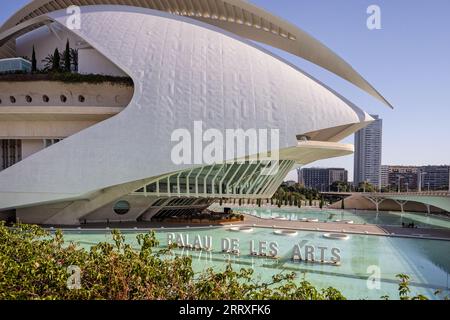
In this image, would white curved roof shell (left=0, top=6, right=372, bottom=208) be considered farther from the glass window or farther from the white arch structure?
the glass window

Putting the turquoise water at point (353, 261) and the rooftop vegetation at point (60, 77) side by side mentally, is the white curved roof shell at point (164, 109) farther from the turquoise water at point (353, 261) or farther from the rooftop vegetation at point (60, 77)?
the turquoise water at point (353, 261)

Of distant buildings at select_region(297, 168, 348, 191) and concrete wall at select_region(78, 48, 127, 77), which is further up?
concrete wall at select_region(78, 48, 127, 77)

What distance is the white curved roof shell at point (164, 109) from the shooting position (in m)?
21.2

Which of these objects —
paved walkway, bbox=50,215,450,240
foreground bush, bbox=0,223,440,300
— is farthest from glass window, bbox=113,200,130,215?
foreground bush, bbox=0,223,440,300

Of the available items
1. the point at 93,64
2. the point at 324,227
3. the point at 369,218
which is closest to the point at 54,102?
the point at 93,64

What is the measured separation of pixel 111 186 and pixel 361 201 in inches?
1393

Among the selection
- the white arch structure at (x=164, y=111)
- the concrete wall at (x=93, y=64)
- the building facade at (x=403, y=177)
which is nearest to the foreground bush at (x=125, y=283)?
the white arch structure at (x=164, y=111)

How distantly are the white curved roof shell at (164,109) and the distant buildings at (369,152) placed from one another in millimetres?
111872

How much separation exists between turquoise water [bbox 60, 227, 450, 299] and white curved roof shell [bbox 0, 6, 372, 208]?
4027 millimetres

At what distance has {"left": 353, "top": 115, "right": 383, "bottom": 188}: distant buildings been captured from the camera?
126 metres

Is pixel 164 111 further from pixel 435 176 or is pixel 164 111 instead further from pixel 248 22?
pixel 435 176

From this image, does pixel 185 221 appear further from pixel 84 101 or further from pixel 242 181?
pixel 84 101

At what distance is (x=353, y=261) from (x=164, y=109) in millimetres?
13203

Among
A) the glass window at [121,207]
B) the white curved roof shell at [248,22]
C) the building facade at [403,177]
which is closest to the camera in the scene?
the white curved roof shell at [248,22]
